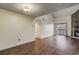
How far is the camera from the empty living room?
2176mm

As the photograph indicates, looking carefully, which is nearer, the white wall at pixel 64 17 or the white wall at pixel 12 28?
the white wall at pixel 12 28

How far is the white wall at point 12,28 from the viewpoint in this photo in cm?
221

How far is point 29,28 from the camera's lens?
9.06 ft

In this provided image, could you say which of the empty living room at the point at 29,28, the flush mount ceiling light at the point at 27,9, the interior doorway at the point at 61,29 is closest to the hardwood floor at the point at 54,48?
the empty living room at the point at 29,28

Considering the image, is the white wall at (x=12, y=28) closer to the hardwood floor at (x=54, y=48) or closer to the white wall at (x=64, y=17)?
the hardwood floor at (x=54, y=48)

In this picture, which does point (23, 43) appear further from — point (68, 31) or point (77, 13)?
point (77, 13)

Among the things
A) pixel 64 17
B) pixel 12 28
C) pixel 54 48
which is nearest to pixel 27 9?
pixel 12 28

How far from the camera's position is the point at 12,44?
2.32m

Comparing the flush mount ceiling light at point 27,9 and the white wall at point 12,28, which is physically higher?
the flush mount ceiling light at point 27,9

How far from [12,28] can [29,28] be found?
570 millimetres

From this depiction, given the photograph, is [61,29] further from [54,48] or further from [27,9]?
[27,9]

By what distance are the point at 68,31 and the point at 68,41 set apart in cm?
27
